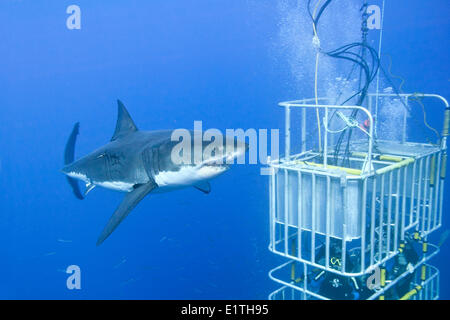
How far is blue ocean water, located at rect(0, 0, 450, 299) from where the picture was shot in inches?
380

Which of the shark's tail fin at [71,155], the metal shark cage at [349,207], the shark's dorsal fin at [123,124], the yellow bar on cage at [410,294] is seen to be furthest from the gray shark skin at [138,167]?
the yellow bar on cage at [410,294]

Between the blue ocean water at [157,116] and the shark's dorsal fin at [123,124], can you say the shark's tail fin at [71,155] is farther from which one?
the blue ocean water at [157,116]

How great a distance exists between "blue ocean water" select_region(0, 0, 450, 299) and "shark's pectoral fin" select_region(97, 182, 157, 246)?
433cm

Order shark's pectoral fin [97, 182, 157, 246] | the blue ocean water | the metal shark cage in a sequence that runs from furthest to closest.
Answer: the blue ocean water < shark's pectoral fin [97, 182, 157, 246] < the metal shark cage

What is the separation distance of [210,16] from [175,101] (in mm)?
5754

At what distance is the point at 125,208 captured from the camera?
10.2ft

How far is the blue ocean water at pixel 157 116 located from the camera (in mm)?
9648

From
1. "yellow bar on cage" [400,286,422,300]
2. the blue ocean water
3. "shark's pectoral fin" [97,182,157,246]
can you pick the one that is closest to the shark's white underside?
"shark's pectoral fin" [97,182,157,246]

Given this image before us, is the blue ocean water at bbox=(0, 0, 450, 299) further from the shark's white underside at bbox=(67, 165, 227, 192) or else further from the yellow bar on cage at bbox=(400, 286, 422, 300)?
the yellow bar on cage at bbox=(400, 286, 422, 300)

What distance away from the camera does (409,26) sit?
749 cm

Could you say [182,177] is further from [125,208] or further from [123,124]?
[123,124]

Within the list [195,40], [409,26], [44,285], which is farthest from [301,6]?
[44,285]

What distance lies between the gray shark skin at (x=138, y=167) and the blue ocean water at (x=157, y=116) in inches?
147

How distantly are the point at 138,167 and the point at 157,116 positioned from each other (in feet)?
71.3
